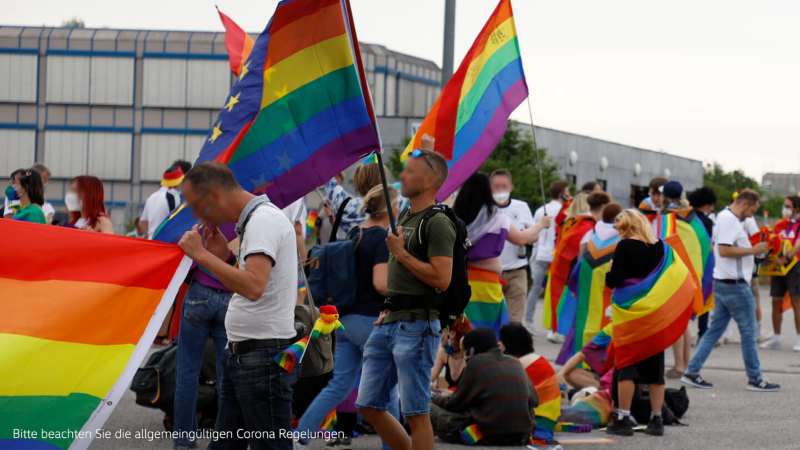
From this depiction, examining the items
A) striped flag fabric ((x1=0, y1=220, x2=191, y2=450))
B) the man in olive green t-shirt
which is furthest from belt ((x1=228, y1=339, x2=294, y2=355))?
the man in olive green t-shirt

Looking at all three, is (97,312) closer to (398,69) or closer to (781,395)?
(781,395)

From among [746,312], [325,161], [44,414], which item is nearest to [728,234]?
[746,312]

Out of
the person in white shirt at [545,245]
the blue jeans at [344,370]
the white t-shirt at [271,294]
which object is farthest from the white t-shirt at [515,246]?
the white t-shirt at [271,294]

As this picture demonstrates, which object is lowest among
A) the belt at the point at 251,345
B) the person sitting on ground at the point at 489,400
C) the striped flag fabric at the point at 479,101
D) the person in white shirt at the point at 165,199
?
the person sitting on ground at the point at 489,400

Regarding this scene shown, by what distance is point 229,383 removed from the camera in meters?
4.32

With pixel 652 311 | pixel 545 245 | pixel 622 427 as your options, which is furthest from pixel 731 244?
pixel 545 245

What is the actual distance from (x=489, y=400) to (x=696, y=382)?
4.12 meters

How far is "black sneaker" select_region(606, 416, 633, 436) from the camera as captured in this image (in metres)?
7.40

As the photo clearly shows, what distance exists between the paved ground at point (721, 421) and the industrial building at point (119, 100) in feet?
93.1

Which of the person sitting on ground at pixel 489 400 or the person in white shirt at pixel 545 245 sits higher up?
the person in white shirt at pixel 545 245

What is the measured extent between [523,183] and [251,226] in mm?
19298

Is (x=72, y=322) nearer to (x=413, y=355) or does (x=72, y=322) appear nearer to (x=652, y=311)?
(x=413, y=355)

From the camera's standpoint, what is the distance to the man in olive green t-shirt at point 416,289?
498 cm

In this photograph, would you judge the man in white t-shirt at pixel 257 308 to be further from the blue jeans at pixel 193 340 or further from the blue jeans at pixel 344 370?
the blue jeans at pixel 193 340
